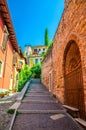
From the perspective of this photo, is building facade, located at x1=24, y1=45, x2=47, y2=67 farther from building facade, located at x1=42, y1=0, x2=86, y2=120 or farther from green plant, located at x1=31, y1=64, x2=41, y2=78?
building facade, located at x1=42, y1=0, x2=86, y2=120

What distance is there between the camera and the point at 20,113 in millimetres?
5273

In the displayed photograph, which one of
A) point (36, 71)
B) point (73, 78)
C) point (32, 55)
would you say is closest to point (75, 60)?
point (73, 78)

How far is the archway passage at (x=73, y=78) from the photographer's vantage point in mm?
4837

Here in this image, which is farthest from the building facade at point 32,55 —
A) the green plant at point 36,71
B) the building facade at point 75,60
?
the building facade at point 75,60

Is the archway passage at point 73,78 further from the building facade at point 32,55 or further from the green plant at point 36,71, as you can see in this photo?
the building facade at point 32,55

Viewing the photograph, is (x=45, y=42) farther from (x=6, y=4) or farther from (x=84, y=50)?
(x=84, y=50)

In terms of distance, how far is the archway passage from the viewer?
484 centimetres

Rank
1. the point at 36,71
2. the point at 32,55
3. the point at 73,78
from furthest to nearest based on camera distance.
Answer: the point at 32,55 < the point at 36,71 < the point at 73,78

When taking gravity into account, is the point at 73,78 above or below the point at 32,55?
below

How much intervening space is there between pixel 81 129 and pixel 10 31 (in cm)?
1174

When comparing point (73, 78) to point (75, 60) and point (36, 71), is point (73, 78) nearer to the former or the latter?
point (75, 60)

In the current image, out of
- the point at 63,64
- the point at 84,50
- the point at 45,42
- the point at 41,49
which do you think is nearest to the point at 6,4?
the point at 63,64

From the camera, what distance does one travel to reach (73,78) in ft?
18.4

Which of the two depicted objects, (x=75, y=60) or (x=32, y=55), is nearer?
(x=75, y=60)
